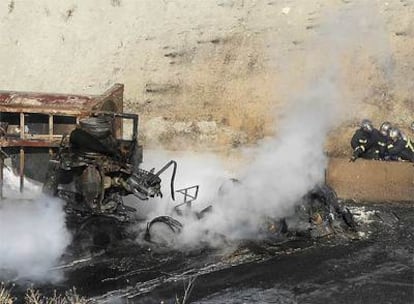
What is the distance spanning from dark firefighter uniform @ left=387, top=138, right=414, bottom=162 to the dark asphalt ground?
2929 mm

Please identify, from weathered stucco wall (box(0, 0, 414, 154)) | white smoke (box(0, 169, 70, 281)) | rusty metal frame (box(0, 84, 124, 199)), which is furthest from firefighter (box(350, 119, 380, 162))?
white smoke (box(0, 169, 70, 281))

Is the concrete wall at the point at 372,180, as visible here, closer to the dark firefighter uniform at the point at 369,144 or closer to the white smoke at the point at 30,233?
the dark firefighter uniform at the point at 369,144

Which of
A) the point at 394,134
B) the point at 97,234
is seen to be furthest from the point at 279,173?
the point at 394,134

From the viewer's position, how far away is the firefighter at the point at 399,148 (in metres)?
13.0

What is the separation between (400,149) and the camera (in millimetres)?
13133

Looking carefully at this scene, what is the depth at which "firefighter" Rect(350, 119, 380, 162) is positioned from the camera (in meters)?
13.1

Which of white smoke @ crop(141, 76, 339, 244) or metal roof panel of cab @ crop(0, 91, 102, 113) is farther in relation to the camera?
white smoke @ crop(141, 76, 339, 244)

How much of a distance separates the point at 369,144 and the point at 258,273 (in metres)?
5.60

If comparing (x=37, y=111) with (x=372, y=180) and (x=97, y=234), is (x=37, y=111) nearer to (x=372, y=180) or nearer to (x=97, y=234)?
(x=97, y=234)

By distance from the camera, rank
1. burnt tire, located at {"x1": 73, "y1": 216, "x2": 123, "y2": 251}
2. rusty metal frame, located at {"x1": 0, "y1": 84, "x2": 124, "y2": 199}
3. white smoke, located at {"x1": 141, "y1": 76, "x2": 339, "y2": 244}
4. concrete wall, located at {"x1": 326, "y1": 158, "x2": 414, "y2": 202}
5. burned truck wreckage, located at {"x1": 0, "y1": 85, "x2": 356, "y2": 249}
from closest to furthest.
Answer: burnt tire, located at {"x1": 73, "y1": 216, "x2": 123, "y2": 251}
burned truck wreckage, located at {"x1": 0, "y1": 85, "x2": 356, "y2": 249}
rusty metal frame, located at {"x1": 0, "y1": 84, "x2": 124, "y2": 199}
white smoke, located at {"x1": 141, "y1": 76, "x2": 339, "y2": 244}
concrete wall, located at {"x1": 326, "y1": 158, "x2": 414, "y2": 202}

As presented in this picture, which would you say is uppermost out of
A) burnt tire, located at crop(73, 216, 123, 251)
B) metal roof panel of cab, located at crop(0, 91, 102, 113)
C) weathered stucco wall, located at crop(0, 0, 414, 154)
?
weathered stucco wall, located at crop(0, 0, 414, 154)

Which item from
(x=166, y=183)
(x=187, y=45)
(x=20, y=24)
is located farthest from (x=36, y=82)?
(x=166, y=183)

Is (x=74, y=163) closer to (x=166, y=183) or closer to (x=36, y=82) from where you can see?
(x=166, y=183)

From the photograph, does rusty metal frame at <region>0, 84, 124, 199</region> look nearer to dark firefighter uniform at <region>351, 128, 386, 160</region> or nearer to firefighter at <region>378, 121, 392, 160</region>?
dark firefighter uniform at <region>351, 128, 386, 160</region>
